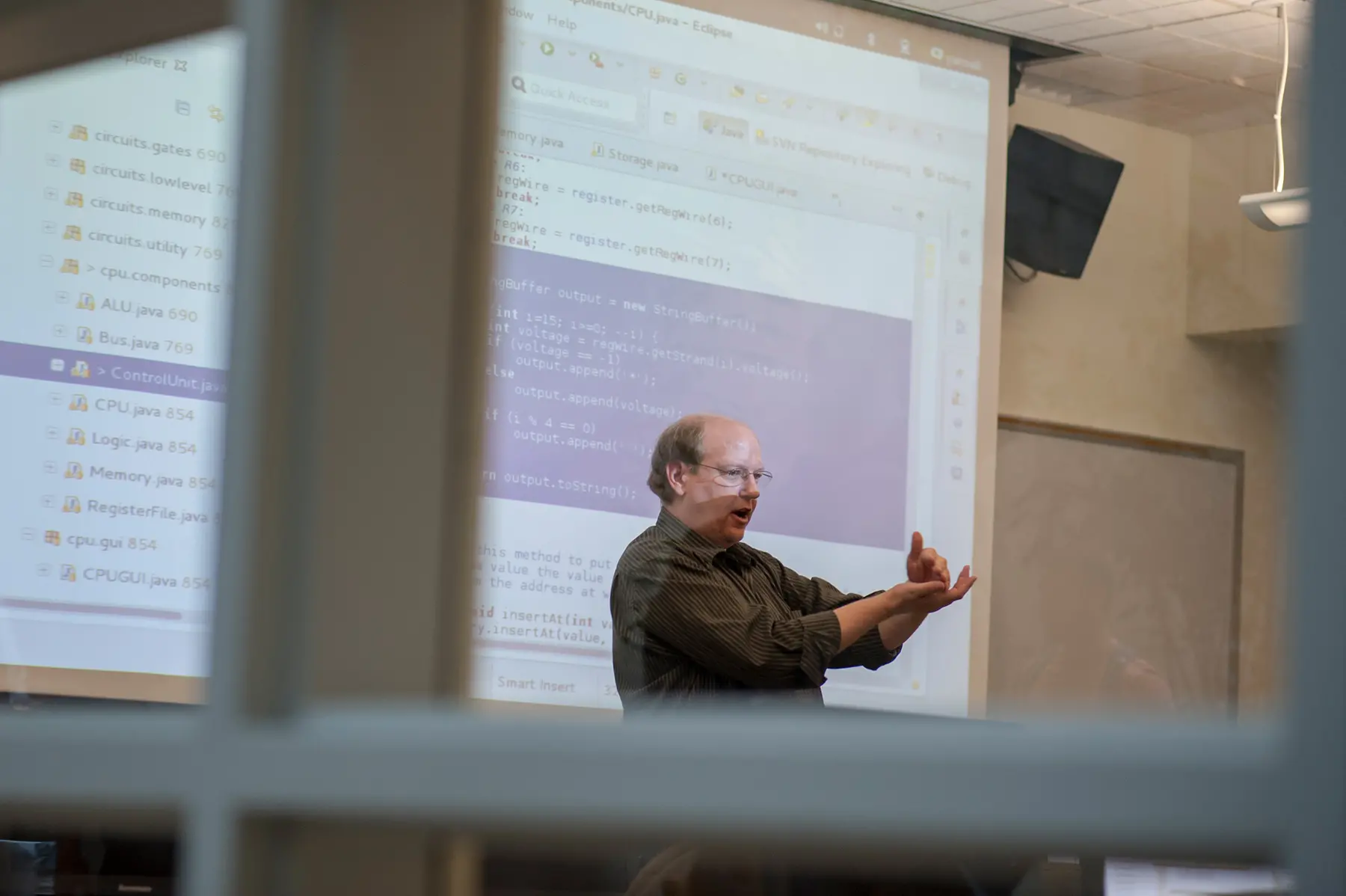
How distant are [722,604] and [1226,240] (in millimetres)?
2876

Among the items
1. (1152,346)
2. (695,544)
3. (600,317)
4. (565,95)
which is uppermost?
(565,95)

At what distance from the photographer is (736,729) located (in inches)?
12.5

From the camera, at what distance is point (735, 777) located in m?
0.31

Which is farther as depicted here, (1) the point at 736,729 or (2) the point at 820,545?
(2) the point at 820,545

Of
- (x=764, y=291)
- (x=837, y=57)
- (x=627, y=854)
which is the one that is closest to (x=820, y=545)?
(x=764, y=291)

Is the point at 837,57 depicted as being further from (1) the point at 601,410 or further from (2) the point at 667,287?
(1) the point at 601,410

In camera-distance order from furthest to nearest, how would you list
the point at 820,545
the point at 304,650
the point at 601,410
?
the point at 820,545
the point at 601,410
the point at 304,650

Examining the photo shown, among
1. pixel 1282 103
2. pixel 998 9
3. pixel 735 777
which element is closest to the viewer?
pixel 735 777

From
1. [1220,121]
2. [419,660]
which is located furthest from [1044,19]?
[419,660]

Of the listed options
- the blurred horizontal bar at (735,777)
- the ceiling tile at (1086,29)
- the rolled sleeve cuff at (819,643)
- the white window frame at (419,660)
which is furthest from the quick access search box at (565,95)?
the blurred horizontal bar at (735,777)

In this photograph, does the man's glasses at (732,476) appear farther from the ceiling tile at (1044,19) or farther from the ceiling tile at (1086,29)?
the ceiling tile at (1086,29)

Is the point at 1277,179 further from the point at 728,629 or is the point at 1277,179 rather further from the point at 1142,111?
the point at 728,629

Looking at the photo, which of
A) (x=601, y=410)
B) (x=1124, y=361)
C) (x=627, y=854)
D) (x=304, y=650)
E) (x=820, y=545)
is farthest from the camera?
(x=1124, y=361)

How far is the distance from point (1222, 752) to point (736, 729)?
0.32 feet
